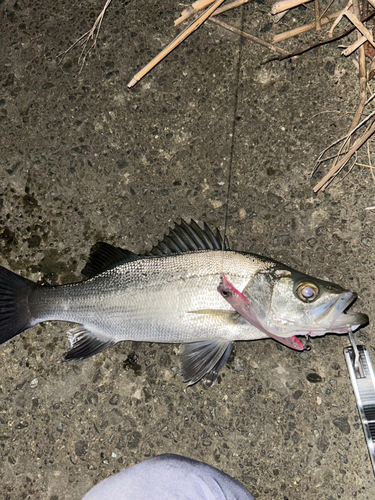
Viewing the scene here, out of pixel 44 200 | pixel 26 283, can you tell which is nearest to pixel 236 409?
pixel 26 283

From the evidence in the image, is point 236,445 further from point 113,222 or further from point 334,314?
point 113,222

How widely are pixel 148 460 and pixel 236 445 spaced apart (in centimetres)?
58

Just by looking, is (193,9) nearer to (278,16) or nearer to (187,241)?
(278,16)

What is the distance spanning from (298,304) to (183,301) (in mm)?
690

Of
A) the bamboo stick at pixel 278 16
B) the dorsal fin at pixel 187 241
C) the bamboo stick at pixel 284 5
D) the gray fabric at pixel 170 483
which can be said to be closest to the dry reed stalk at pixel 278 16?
the bamboo stick at pixel 278 16

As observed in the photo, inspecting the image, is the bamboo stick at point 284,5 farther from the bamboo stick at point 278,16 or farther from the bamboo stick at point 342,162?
the bamboo stick at point 342,162

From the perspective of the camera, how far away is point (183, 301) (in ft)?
8.86

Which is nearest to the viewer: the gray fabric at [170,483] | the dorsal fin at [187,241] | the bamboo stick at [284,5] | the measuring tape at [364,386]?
the gray fabric at [170,483]

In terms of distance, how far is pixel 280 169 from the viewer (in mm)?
3119

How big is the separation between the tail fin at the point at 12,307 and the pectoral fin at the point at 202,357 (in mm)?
1050

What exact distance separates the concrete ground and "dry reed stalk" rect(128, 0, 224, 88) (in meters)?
0.10

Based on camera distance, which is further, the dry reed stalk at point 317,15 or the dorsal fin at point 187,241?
the dry reed stalk at point 317,15

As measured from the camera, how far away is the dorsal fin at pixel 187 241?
285cm

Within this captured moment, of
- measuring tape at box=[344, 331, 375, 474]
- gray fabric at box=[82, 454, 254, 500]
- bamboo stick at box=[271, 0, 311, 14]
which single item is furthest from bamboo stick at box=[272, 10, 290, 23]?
gray fabric at box=[82, 454, 254, 500]
